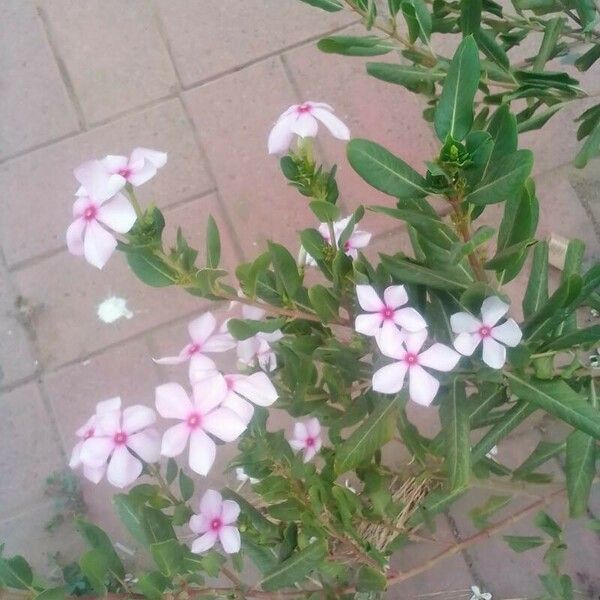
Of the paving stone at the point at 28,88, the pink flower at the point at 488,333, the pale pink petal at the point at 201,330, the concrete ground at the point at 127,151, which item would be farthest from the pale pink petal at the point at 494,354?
the paving stone at the point at 28,88

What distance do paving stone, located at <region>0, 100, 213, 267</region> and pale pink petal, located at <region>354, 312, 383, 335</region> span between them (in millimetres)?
1433

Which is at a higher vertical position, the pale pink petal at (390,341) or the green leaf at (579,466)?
the pale pink petal at (390,341)

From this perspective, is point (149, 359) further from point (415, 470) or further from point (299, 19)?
point (299, 19)

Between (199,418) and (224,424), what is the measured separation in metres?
0.04

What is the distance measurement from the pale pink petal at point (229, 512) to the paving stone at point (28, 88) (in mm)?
1628

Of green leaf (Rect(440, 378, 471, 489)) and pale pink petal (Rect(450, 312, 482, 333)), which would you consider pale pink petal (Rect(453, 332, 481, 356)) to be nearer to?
pale pink petal (Rect(450, 312, 482, 333))

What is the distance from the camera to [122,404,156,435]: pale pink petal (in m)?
1.06

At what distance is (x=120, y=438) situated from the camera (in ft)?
3.45

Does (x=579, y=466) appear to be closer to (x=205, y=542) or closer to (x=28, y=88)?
(x=205, y=542)

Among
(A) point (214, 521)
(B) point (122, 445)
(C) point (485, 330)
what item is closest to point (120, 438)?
(B) point (122, 445)

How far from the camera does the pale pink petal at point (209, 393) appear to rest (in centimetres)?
96

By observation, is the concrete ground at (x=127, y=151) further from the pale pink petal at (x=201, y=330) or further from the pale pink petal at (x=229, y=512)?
the pale pink petal at (x=201, y=330)

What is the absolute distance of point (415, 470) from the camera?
1.72 meters

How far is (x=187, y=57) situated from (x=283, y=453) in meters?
1.64
